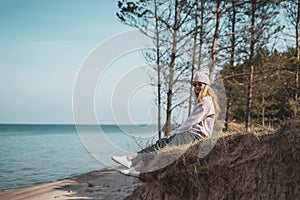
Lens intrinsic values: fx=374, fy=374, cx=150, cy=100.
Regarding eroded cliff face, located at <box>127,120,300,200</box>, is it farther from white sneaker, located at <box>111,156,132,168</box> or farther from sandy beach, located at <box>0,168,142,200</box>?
sandy beach, located at <box>0,168,142,200</box>

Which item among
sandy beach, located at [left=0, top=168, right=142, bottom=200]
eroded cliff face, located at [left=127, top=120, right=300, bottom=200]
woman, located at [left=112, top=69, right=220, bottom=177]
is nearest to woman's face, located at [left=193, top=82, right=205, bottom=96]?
woman, located at [left=112, top=69, right=220, bottom=177]

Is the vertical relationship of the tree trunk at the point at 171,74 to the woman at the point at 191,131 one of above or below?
above

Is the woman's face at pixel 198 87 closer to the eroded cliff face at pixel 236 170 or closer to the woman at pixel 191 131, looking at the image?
the woman at pixel 191 131

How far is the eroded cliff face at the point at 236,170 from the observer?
4219 millimetres

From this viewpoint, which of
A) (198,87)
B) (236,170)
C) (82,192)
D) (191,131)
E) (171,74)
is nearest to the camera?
(236,170)

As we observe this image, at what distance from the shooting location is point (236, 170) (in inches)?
185

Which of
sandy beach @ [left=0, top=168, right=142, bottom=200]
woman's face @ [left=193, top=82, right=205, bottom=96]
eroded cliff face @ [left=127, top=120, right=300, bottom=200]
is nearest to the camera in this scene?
eroded cliff face @ [left=127, top=120, right=300, bottom=200]

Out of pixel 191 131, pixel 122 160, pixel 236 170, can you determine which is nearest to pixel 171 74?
pixel 191 131

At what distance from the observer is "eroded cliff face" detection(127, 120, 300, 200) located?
422 centimetres

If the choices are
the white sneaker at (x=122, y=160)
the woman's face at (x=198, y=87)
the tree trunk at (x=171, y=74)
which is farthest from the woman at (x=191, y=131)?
the tree trunk at (x=171, y=74)

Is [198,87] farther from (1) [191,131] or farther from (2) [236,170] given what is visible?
(2) [236,170]

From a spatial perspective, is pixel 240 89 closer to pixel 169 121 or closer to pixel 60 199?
pixel 169 121

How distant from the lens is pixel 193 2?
1339 cm

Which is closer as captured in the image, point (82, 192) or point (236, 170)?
point (236, 170)
